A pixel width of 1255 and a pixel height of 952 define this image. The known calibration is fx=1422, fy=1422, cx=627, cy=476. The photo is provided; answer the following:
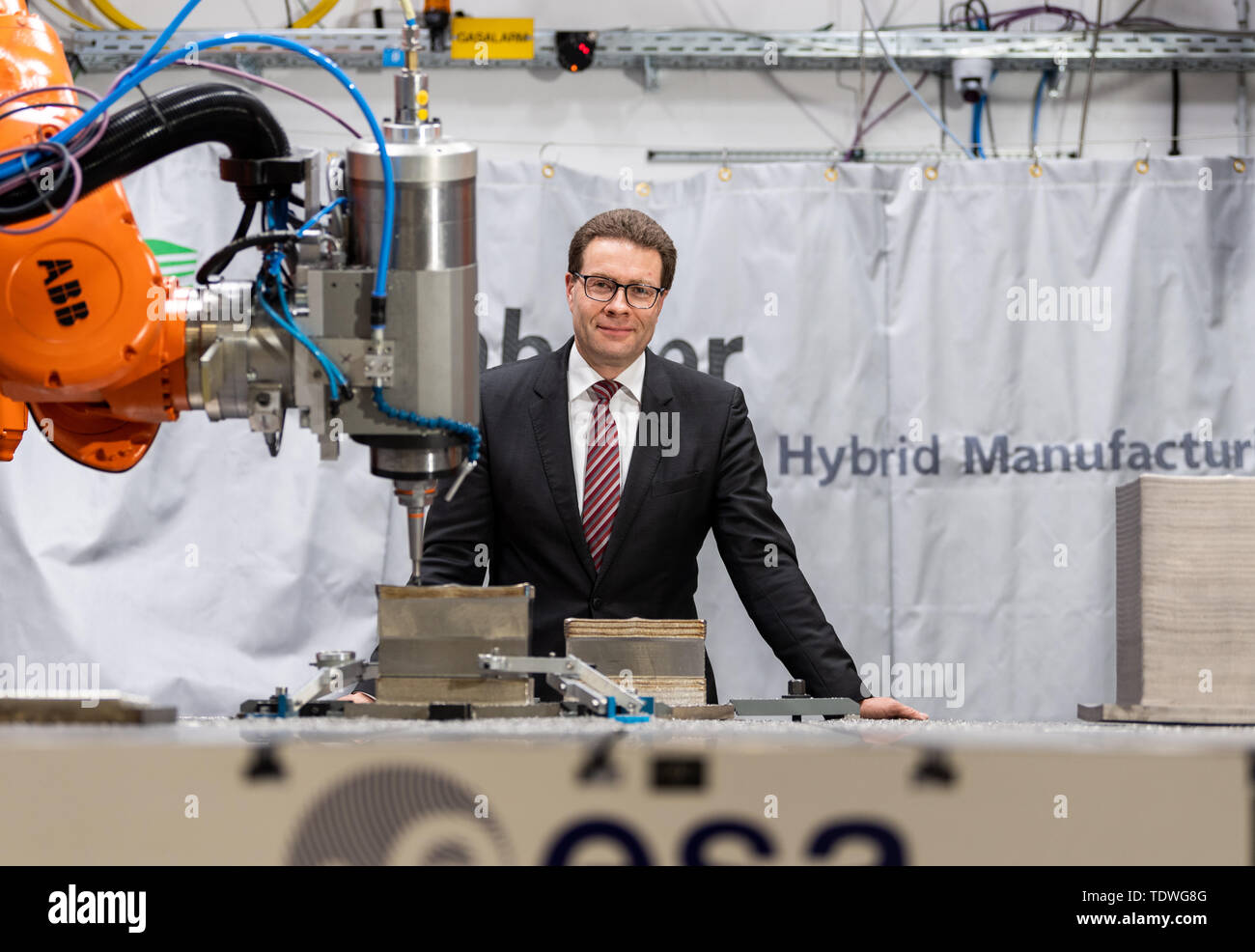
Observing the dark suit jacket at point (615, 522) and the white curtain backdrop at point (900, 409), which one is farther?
the white curtain backdrop at point (900, 409)

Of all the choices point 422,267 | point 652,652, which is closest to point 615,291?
point 652,652

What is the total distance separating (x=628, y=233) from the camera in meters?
2.75

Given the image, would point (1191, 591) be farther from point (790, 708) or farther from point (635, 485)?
point (790, 708)

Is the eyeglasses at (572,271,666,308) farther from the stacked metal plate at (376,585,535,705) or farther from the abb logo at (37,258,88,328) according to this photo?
the abb logo at (37,258,88,328)

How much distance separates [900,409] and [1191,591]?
1348mm

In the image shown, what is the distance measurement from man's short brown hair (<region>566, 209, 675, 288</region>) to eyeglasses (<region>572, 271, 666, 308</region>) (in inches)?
2.4

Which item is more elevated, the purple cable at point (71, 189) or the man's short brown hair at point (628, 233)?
the man's short brown hair at point (628, 233)

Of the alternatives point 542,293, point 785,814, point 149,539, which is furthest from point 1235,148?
point 785,814

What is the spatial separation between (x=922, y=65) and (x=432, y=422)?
322 centimetres

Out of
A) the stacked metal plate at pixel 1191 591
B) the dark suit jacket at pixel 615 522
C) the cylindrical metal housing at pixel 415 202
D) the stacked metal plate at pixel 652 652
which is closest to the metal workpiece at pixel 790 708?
the stacked metal plate at pixel 652 652

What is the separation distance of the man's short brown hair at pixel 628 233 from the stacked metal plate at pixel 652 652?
3.93 feet

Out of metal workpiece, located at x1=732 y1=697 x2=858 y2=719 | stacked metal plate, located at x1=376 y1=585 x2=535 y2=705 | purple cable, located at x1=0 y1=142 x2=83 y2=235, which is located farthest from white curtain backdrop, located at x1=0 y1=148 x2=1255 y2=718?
purple cable, located at x1=0 y1=142 x2=83 y2=235

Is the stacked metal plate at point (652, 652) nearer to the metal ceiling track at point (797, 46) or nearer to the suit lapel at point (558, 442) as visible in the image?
the suit lapel at point (558, 442)

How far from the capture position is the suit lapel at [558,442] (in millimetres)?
2684
